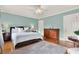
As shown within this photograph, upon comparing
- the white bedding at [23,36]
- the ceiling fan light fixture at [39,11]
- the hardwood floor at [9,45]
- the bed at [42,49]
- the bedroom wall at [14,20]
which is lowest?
the bed at [42,49]

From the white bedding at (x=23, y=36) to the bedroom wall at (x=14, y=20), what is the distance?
0.18m

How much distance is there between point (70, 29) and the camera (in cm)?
140

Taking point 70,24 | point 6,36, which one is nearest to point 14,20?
point 6,36

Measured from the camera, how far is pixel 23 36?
1.47 meters

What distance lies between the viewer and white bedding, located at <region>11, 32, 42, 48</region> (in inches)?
55.5

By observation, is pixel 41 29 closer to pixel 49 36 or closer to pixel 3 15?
pixel 49 36

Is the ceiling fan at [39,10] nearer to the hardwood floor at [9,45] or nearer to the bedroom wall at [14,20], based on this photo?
the bedroom wall at [14,20]

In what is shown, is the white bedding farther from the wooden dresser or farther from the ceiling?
the ceiling

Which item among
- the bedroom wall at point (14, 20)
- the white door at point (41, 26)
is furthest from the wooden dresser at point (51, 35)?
the bedroom wall at point (14, 20)

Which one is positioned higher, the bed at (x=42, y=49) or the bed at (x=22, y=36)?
the bed at (x=22, y=36)

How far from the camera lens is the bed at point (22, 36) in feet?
4.59

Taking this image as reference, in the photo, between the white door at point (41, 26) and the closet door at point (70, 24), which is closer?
the closet door at point (70, 24)
